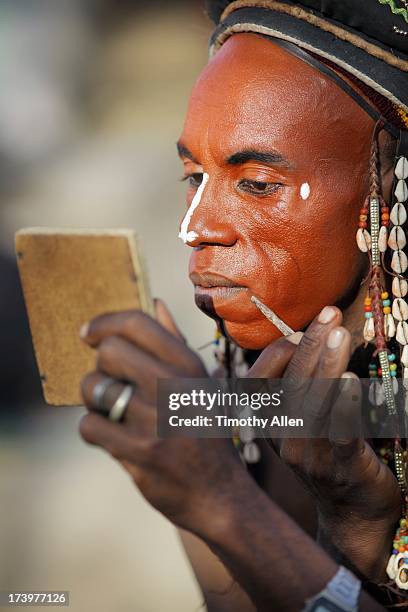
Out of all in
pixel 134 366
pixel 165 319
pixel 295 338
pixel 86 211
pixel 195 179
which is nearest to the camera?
pixel 134 366

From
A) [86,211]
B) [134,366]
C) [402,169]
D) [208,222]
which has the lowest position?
[134,366]

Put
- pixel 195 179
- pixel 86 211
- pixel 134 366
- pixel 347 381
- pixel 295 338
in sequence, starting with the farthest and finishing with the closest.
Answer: pixel 86 211 → pixel 195 179 → pixel 295 338 → pixel 347 381 → pixel 134 366

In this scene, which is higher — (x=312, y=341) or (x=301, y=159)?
(x=301, y=159)

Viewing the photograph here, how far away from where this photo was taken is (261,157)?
1595mm

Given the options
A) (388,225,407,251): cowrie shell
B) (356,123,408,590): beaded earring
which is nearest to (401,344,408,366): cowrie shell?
(356,123,408,590): beaded earring

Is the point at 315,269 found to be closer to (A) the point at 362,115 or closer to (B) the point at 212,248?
(B) the point at 212,248

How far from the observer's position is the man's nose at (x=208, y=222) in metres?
1.61

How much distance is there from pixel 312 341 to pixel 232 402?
263 millimetres

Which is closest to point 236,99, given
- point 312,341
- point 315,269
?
point 315,269

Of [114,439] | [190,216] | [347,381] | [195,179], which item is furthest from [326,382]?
[195,179]

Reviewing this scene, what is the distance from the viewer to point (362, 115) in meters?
1.64

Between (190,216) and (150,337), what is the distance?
1.95ft

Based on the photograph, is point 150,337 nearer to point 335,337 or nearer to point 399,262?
point 335,337

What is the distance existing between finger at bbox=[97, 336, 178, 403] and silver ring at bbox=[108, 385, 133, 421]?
0.01m
